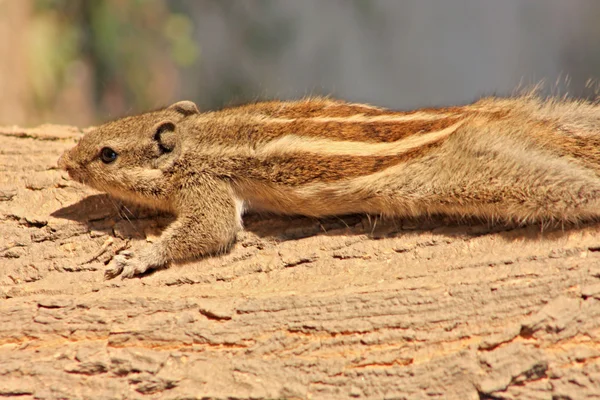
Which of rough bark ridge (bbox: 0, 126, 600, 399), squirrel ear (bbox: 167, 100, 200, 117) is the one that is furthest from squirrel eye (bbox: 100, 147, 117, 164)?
rough bark ridge (bbox: 0, 126, 600, 399)

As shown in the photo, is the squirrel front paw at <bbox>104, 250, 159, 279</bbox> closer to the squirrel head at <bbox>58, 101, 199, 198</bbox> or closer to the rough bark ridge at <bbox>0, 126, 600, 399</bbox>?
the rough bark ridge at <bbox>0, 126, 600, 399</bbox>

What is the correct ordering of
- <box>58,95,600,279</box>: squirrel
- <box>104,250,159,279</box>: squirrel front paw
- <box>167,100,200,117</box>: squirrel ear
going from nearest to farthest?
<box>58,95,600,279</box>: squirrel < <box>104,250,159,279</box>: squirrel front paw < <box>167,100,200,117</box>: squirrel ear

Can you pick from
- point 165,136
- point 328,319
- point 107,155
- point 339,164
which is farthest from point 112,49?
point 328,319

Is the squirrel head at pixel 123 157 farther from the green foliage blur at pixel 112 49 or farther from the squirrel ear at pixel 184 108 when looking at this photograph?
the green foliage blur at pixel 112 49

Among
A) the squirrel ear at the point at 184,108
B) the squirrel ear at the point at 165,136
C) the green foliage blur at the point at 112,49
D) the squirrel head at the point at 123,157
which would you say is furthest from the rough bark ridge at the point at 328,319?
the green foliage blur at the point at 112,49

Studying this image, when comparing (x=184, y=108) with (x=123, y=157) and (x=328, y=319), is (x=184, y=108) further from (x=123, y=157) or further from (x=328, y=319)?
(x=328, y=319)

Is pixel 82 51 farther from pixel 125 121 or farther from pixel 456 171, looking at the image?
pixel 456 171
